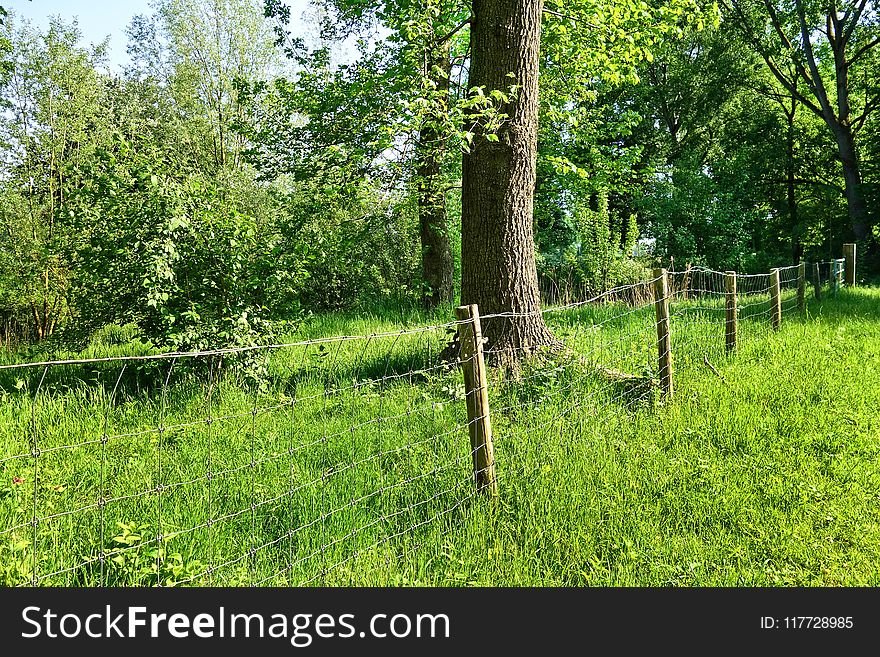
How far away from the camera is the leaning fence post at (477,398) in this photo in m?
4.09

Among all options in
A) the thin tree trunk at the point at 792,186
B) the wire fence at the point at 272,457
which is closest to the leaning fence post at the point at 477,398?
the wire fence at the point at 272,457

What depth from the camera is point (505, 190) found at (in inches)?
275

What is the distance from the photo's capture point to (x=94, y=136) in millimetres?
15219

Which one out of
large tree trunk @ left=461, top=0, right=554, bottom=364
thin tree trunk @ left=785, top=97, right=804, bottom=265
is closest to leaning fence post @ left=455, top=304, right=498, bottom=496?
large tree trunk @ left=461, top=0, right=554, bottom=364

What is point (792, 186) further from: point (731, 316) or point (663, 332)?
point (663, 332)

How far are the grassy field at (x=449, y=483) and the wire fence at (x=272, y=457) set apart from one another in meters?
0.02

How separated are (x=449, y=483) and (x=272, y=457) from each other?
127cm

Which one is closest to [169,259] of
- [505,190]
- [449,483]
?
[505,190]

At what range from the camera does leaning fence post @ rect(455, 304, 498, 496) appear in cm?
409

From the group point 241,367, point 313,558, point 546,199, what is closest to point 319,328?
point 241,367

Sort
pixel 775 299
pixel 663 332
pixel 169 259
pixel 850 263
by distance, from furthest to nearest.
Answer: pixel 850 263 → pixel 775 299 → pixel 169 259 → pixel 663 332

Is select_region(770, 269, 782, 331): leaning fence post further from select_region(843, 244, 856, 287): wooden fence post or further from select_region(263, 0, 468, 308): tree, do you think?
select_region(843, 244, 856, 287): wooden fence post

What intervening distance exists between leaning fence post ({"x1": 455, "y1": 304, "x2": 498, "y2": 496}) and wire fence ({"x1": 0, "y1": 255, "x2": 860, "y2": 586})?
2cm

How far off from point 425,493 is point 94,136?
48.8ft
